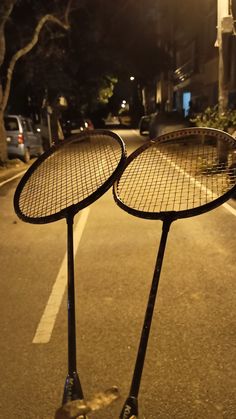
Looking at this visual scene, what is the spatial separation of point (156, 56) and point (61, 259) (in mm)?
38535

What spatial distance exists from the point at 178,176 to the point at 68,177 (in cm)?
58

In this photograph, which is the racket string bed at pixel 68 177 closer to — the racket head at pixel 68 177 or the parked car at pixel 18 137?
the racket head at pixel 68 177

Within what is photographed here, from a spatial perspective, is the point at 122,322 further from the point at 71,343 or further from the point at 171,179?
the point at 171,179

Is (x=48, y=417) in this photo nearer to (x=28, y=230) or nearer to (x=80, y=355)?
(x=80, y=355)

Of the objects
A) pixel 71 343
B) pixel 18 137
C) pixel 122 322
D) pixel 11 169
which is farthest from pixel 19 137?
pixel 71 343

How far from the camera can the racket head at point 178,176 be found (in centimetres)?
216

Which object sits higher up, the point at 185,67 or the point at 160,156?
the point at 185,67

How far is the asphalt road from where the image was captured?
311 cm

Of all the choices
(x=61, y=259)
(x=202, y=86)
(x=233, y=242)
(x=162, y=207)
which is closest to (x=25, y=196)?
(x=162, y=207)

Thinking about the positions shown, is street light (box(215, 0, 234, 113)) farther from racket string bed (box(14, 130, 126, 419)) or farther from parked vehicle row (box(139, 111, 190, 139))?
racket string bed (box(14, 130, 126, 419))

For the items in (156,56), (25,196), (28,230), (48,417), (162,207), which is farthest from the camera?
(156,56)

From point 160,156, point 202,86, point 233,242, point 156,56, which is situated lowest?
point 233,242

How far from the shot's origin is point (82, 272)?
220 inches

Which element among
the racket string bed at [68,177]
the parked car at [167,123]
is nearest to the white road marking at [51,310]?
the racket string bed at [68,177]
